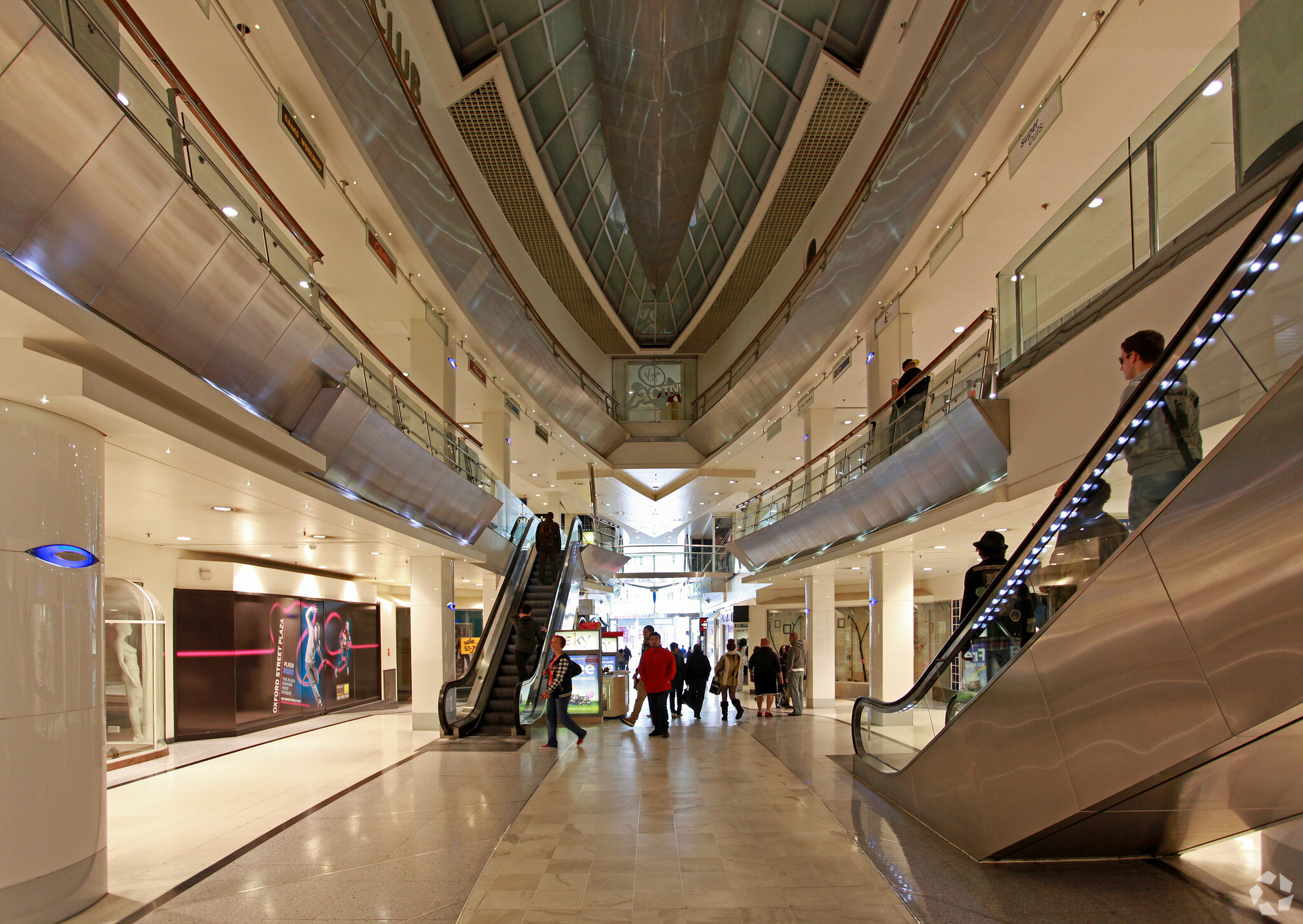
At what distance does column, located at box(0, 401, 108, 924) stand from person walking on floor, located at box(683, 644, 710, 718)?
10.7 meters

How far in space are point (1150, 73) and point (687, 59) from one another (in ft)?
42.3

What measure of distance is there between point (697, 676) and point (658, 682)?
266 cm

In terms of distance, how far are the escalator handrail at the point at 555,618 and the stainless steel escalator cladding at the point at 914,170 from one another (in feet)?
19.7

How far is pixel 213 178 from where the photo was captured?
20.4ft

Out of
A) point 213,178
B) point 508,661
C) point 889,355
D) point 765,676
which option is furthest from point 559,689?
point 889,355

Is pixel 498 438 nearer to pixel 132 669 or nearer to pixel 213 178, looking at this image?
pixel 132 669

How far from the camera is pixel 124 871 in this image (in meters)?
5.68

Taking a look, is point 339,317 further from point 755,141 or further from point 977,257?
point 755,141

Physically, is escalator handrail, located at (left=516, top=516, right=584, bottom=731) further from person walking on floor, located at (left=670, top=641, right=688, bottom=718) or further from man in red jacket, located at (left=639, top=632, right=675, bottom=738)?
person walking on floor, located at (left=670, top=641, right=688, bottom=718)

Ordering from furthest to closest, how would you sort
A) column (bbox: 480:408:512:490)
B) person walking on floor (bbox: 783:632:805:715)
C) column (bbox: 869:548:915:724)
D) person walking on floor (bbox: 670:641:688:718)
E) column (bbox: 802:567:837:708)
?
column (bbox: 480:408:512:490), column (bbox: 802:567:837:708), person walking on floor (bbox: 783:632:805:715), person walking on floor (bbox: 670:641:688:718), column (bbox: 869:548:915:724)

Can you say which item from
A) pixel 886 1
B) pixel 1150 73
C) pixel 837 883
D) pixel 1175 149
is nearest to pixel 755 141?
pixel 886 1

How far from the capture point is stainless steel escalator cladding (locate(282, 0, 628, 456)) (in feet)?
29.6

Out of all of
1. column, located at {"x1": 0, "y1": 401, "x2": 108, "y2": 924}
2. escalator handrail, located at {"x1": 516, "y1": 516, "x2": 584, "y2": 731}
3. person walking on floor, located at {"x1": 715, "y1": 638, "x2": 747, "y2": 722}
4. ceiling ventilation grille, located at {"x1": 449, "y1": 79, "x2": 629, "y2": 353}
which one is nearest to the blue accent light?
column, located at {"x1": 0, "y1": 401, "x2": 108, "y2": 924}

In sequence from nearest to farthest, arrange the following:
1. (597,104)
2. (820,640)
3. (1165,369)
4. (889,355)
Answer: (1165,369) < (889,355) < (820,640) < (597,104)
